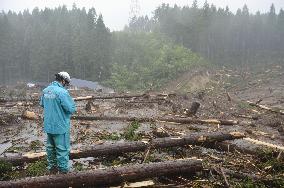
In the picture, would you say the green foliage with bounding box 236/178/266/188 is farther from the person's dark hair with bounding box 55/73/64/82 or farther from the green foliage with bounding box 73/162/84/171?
the person's dark hair with bounding box 55/73/64/82

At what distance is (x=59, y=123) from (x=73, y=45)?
62.0 meters

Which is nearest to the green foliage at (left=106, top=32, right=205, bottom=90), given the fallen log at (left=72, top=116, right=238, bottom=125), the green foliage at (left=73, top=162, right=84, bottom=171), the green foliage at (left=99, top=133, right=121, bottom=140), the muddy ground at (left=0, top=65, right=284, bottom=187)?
the muddy ground at (left=0, top=65, right=284, bottom=187)

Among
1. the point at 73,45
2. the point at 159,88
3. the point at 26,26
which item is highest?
the point at 26,26

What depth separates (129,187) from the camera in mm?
6770

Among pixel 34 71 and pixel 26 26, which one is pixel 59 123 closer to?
pixel 34 71

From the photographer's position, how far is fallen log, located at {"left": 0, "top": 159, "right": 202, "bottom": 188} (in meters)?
6.43

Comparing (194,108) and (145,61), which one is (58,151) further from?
(145,61)

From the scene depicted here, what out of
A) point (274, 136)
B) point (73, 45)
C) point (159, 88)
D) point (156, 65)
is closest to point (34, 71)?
point (73, 45)

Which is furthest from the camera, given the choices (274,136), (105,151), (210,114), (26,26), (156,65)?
(26,26)

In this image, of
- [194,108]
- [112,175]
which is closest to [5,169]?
[112,175]

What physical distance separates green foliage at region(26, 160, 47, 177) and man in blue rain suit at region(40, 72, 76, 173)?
46cm

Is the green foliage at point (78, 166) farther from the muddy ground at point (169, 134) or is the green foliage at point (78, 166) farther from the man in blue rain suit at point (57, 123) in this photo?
the man in blue rain suit at point (57, 123)

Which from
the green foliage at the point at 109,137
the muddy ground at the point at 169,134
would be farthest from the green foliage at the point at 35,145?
the green foliage at the point at 109,137

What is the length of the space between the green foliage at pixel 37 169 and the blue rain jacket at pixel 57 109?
1.09 meters
